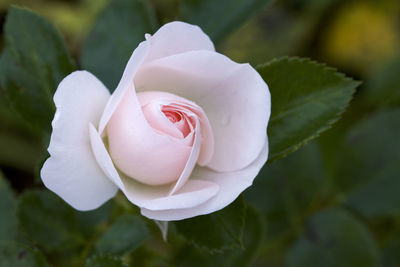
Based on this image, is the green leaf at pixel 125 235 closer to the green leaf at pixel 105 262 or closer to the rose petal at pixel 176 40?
the green leaf at pixel 105 262

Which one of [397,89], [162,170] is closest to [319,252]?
[397,89]

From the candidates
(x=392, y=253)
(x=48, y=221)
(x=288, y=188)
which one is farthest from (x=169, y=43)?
(x=392, y=253)

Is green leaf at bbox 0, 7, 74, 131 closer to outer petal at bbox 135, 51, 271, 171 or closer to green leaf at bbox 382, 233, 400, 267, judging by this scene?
outer petal at bbox 135, 51, 271, 171

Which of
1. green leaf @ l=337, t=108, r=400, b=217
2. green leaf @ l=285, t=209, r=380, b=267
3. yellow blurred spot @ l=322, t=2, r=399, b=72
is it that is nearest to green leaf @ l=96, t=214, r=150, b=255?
green leaf @ l=285, t=209, r=380, b=267

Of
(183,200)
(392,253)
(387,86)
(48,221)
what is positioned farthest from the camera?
(387,86)

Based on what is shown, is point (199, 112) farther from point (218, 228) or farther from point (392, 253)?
point (392, 253)

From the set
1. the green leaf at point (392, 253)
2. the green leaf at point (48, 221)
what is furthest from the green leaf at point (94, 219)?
the green leaf at point (392, 253)
